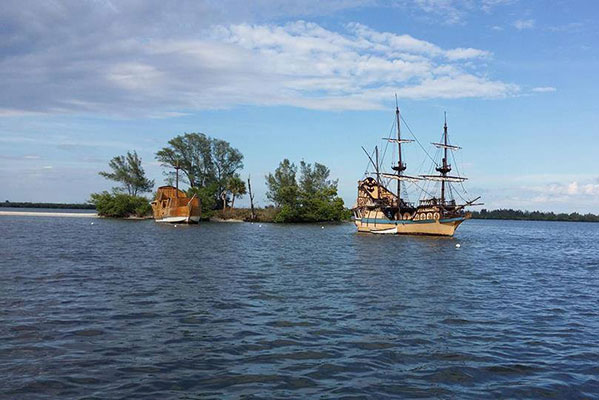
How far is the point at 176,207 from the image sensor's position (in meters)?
95.6

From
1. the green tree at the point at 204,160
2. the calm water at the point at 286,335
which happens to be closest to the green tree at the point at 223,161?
the green tree at the point at 204,160

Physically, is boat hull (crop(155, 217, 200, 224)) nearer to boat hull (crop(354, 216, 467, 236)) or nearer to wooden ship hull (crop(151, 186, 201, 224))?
wooden ship hull (crop(151, 186, 201, 224))

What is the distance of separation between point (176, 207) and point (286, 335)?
85491mm

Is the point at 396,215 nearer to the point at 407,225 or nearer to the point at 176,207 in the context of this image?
the point at 407,225

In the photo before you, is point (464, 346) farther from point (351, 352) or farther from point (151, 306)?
point (151, 306)

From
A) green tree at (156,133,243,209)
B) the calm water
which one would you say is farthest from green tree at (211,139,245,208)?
the calm water

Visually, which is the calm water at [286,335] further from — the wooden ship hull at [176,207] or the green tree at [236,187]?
the green tree at [236,187]

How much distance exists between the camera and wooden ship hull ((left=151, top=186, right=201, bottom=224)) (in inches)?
3754

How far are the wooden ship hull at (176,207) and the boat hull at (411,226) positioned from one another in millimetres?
32716

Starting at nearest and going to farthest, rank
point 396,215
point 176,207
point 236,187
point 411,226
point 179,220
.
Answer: point 411,226 → point 396,215 → point 179,220 → point 176,207 → point 236,187

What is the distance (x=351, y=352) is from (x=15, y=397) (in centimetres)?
711

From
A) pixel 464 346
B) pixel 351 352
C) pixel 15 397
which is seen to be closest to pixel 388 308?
pixel 464 346

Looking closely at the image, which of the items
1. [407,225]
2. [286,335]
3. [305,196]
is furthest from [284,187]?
[286,335]

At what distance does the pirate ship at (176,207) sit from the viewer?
95.3 m
